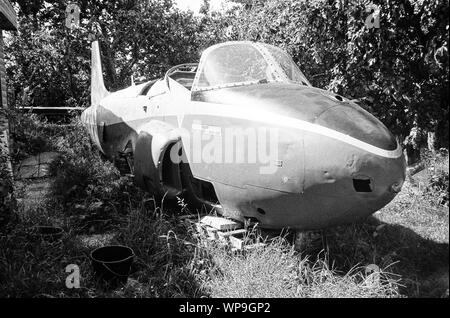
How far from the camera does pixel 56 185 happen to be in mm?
6434

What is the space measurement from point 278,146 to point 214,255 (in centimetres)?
141

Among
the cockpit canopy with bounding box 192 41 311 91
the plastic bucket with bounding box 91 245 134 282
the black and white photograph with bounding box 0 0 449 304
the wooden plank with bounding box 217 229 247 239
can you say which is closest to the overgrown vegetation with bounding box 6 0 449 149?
the black and white photograph with bounding box 0 0 449 304

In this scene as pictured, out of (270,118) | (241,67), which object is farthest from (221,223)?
(241,67)

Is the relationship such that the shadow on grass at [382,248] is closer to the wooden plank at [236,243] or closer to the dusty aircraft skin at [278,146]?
the dusty aircraft skin at [278,146]

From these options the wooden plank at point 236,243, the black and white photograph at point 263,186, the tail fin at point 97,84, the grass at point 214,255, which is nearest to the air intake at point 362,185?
the black and white photograph at point 263,186

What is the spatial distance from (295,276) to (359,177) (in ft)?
3.85

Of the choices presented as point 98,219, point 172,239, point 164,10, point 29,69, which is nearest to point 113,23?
point 164,10

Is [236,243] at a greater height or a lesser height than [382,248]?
greater

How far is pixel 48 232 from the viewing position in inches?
185

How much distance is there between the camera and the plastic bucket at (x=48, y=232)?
4.43m

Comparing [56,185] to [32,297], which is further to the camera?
[56,185]

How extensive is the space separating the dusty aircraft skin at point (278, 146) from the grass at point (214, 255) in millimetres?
471

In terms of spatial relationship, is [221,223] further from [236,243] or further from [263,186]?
[263,186]

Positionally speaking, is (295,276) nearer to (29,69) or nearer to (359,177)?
(359,177)
